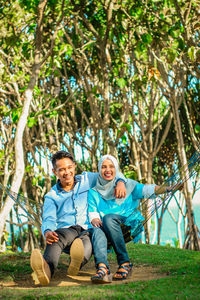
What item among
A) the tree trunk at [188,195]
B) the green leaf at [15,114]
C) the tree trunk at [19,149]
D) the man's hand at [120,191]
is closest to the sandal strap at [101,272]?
the man's hand at [120,191]

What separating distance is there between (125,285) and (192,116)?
17.3 feet

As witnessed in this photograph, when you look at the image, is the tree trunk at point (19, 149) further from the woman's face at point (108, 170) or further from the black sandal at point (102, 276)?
the black sandal at point (102, 276)

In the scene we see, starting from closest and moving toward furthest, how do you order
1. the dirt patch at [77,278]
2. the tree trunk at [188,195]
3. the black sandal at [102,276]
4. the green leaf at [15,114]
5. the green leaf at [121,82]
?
1. the black sandal at [102,276]
2. the dirt patch at [77,278]
3. the green leaf at [15,114]
4. the green leaf at [121,82]
5. the tree trunk at [188,195]

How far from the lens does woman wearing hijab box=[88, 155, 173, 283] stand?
2.47 m

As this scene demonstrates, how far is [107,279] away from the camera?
2.31m

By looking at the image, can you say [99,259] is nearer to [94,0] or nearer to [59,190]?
[59,190]

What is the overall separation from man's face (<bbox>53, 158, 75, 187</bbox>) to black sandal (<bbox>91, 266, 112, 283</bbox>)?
681 millimetres

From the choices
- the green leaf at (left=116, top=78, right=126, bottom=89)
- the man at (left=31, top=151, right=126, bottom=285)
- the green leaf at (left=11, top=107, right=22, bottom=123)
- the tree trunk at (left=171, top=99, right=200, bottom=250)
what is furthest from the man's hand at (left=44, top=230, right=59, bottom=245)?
the tree trunk at (left=171, top=99, right=200, bottom=250)

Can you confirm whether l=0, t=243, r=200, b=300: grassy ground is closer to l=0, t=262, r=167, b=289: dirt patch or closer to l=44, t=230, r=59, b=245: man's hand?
l=0, t=262, r=167, b=289: dirt patch

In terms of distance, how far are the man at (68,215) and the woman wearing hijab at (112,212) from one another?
0.23 feet

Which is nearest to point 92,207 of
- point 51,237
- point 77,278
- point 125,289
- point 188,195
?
point 51,237

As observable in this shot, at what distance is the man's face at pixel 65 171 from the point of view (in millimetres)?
2777

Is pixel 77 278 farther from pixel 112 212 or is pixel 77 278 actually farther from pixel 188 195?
pixel 188 195

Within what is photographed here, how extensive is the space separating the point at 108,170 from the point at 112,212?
11.2 inches
